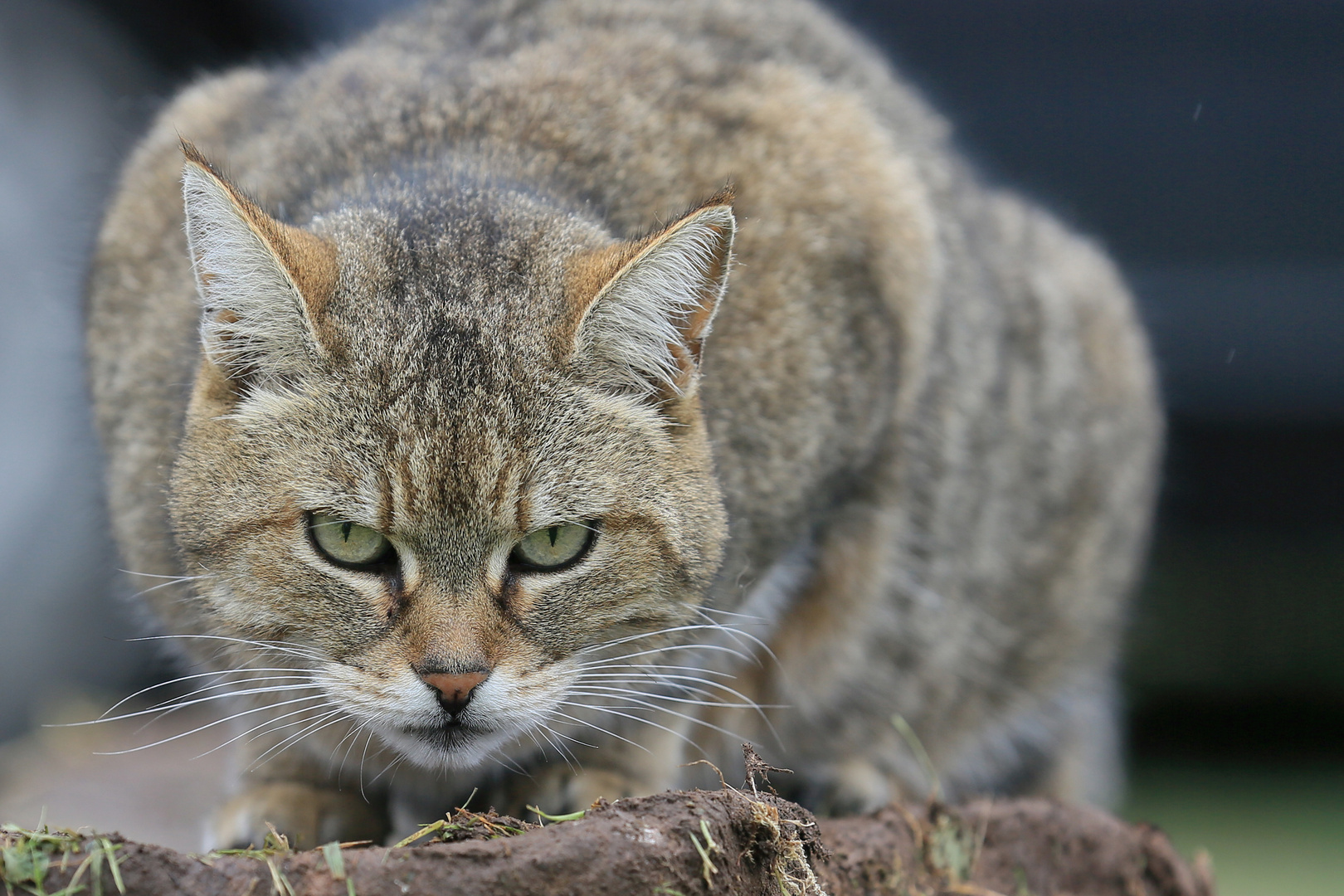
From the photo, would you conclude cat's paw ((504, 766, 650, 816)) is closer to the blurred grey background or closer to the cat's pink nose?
the cat's pink nose

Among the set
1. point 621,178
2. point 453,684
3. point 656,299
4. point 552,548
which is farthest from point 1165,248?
point 453,684

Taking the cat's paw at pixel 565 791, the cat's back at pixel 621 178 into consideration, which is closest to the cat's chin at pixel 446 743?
the cat's paw at pixel 565 791

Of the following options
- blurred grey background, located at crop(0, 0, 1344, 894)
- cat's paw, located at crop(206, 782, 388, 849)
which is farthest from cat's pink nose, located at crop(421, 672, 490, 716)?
blurred grey background, located at crop(0, 0, 1344, 894)

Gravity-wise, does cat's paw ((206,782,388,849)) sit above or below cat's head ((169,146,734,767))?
A: below

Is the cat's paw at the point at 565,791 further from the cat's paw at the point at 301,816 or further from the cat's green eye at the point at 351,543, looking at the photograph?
the cat's green eye at the point at 351,543

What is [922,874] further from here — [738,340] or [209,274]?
[209,274]

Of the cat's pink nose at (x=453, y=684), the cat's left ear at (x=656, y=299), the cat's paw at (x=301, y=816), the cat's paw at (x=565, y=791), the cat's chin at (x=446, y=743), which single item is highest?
the cat's left ear at (x=656, y=299)
